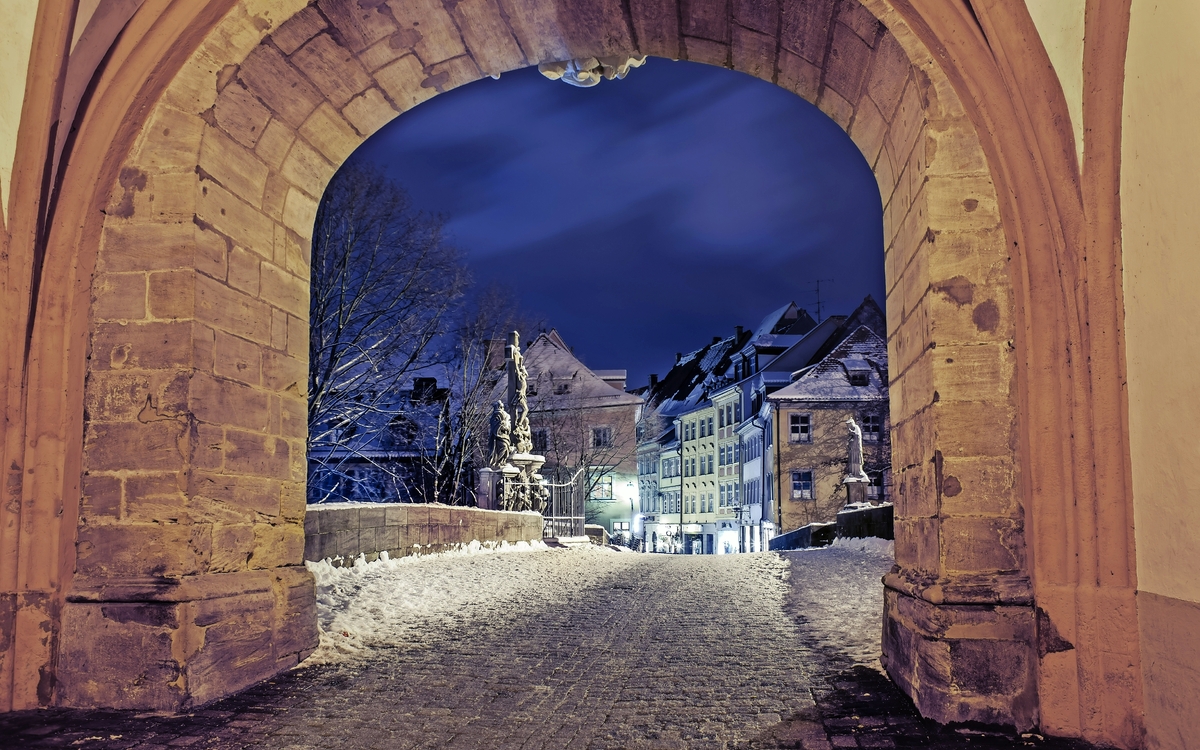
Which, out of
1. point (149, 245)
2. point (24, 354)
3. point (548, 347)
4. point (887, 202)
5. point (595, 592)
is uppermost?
point (548, 347)

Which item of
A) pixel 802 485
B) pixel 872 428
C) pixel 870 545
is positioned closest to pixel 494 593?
pixel 870 545

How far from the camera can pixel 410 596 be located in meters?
7.82

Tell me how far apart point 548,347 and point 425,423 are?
14280mm

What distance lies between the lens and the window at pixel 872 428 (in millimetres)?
31259

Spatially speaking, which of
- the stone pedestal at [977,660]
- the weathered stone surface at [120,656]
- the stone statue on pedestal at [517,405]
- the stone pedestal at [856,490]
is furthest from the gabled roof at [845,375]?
the weathered stone surface at [120,656]

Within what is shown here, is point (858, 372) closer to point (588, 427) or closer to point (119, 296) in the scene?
point (588, 427)

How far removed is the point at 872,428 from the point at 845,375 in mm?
2459

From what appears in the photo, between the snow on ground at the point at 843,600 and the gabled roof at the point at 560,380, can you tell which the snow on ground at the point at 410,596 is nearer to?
the snow on ground at the point at 843,600

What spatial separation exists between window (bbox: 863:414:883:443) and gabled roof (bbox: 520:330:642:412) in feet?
35.8

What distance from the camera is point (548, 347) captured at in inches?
1580

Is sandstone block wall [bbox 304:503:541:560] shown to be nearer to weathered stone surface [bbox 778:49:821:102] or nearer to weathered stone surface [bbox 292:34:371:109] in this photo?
weathered stone surface [bbox 292:34:371:109]

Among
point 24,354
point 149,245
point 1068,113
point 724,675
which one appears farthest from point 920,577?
point 24,354

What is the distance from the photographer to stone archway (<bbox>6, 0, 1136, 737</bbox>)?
3.82m

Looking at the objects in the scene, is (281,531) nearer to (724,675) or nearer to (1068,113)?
(724,675)
